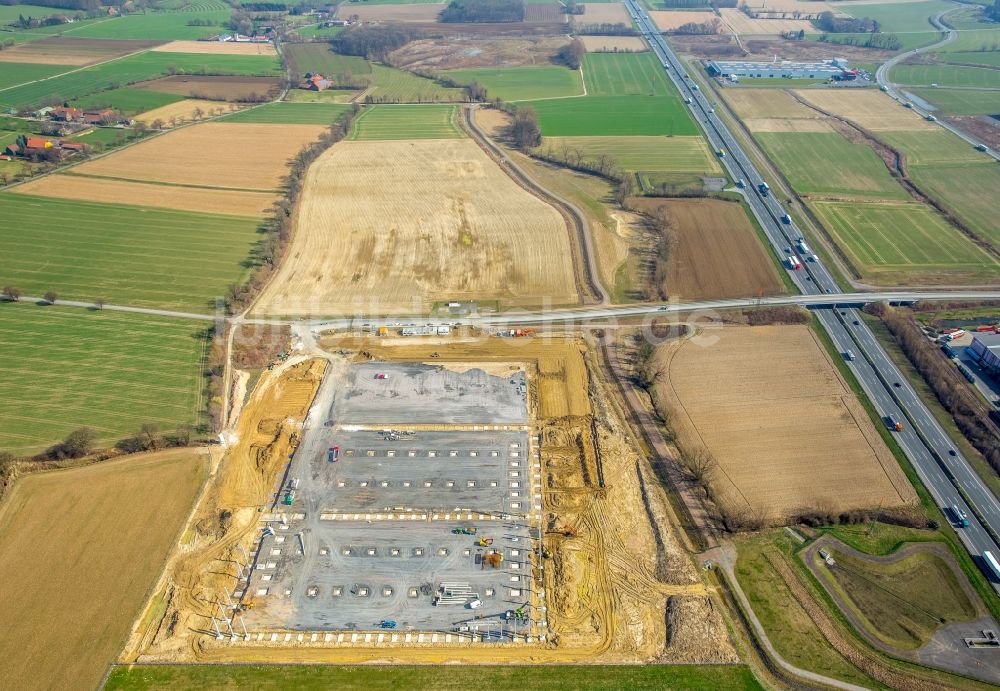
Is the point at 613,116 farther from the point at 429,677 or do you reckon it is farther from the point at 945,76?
the point at 429,677

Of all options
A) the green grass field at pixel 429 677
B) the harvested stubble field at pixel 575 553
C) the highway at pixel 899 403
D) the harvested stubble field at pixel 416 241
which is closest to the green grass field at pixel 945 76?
the highway at pixel 899 403

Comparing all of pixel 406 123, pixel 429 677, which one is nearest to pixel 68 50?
pixel 406 123

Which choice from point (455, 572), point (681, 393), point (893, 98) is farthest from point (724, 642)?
point (893, 98)

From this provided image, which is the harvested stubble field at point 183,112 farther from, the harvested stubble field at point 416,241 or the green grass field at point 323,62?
the harvested stubble field at point 416,241

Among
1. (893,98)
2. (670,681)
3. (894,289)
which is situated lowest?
(670,681)

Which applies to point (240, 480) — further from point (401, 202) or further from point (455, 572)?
point (401, 202)
